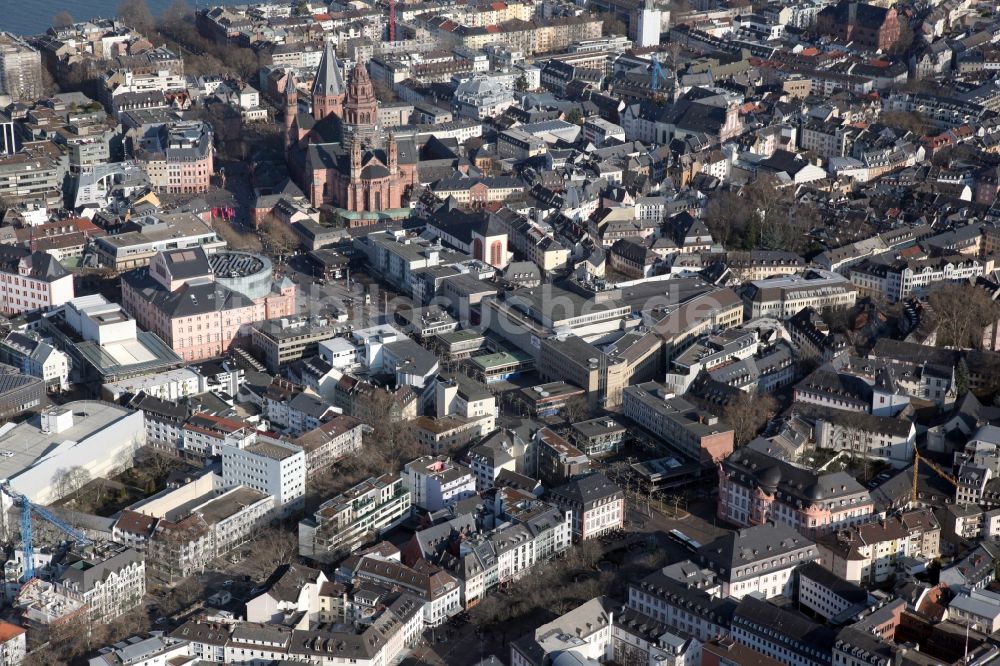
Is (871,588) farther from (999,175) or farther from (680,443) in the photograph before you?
(999,175)

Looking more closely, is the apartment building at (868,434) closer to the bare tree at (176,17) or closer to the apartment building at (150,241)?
the apartment building at (150,241)

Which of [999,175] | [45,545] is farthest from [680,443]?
[999,175]

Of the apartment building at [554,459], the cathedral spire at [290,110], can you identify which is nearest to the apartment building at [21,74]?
the cathedral spire at [290,110]

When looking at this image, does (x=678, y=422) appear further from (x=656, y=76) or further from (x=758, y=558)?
(x=656, y=76)

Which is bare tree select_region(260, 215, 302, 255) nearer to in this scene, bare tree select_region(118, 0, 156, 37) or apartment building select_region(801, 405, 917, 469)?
apartment building select_region(801, 405, 917, 469)

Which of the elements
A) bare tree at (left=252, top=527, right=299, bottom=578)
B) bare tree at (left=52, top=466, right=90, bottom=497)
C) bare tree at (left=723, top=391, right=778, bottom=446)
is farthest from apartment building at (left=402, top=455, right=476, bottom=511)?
bare tree at (left=52, top=466, right=90, bottom=497)

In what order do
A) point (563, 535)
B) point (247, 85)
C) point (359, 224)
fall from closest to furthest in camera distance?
point (563, 535) < point (359, 224) < point (247, 85)

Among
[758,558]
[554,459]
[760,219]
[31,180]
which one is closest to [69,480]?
[554,459]
